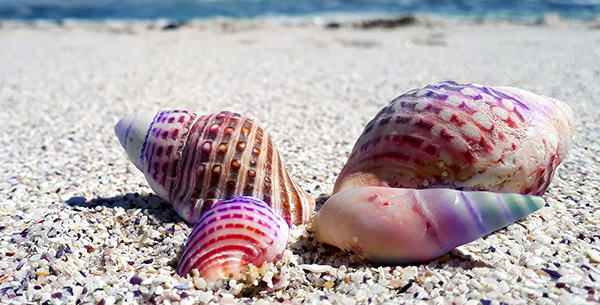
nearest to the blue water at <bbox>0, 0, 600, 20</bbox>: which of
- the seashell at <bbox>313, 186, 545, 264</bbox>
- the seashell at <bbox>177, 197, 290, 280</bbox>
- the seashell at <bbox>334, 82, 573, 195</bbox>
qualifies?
the seashell at <bbox>334, 82, 573, 195</bbox>

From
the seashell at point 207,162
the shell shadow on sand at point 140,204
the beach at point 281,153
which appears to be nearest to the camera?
the beach at point 281,153

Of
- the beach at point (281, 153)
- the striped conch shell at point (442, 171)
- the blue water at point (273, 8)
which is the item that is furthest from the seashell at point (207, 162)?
the blue water at point (273, 8)

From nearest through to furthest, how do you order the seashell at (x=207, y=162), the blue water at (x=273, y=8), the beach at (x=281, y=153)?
the beach at (x=281, y=153) < the seashell at (x=207, y=162) < the blue water at (x=273, y=8)

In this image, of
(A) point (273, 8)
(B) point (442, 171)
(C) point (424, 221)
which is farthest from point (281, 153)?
(A) point (273, 8)

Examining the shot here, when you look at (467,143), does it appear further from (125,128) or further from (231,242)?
(125,128)

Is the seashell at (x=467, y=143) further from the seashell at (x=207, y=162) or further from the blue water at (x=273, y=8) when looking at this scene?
the blue water at (x=273, y=8)

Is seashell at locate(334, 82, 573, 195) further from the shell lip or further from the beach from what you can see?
the shell lip
